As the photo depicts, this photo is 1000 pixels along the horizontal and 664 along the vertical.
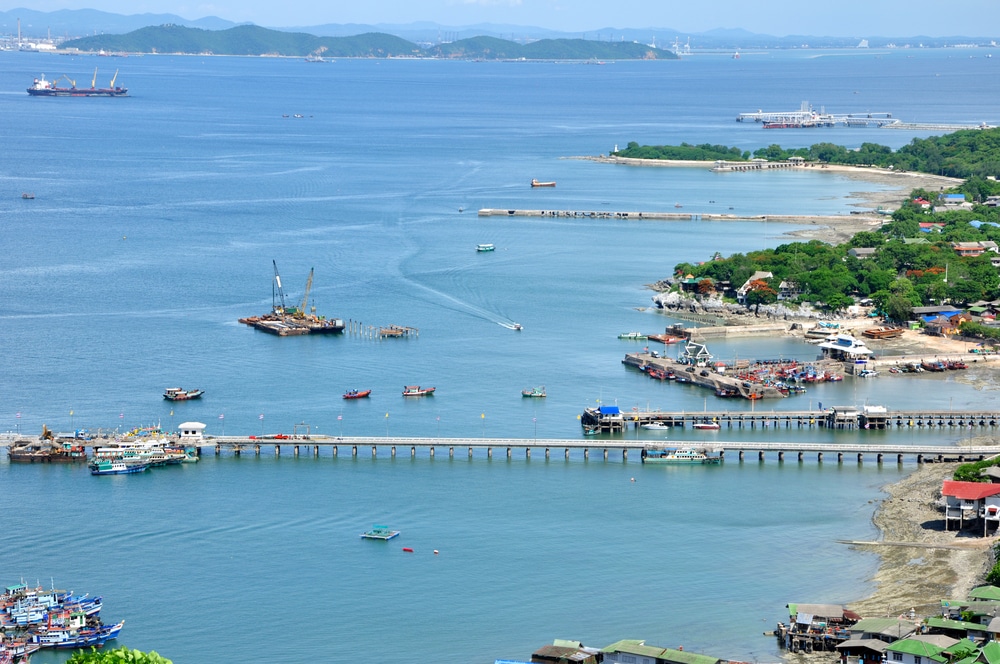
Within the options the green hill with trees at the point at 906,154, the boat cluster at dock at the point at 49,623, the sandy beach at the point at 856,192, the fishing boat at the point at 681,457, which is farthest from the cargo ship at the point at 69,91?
the boat cluster at dock at the point at 49,623

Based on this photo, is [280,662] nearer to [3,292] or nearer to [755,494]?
[755,494]

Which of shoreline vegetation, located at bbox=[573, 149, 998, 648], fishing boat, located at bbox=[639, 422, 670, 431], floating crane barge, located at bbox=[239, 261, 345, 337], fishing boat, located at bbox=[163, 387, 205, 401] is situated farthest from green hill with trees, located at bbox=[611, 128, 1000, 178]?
fishing boat, located at bbox=[163, 387, 205, 401]

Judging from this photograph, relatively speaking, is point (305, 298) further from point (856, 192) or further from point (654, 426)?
point (856, 192)

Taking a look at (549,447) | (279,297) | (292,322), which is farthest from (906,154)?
(549,447)

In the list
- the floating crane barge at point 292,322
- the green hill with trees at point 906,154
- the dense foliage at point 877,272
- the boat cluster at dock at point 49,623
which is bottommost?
the boat cluster at dock at point 49,623

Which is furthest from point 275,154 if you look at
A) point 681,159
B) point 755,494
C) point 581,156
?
point 755,494

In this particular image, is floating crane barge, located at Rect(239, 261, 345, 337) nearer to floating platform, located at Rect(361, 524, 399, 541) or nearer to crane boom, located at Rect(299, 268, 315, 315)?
crane boom, located at Rect(299, 268, 315, 315)

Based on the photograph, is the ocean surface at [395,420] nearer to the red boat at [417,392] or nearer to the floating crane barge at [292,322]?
the red boat at [417,392]
